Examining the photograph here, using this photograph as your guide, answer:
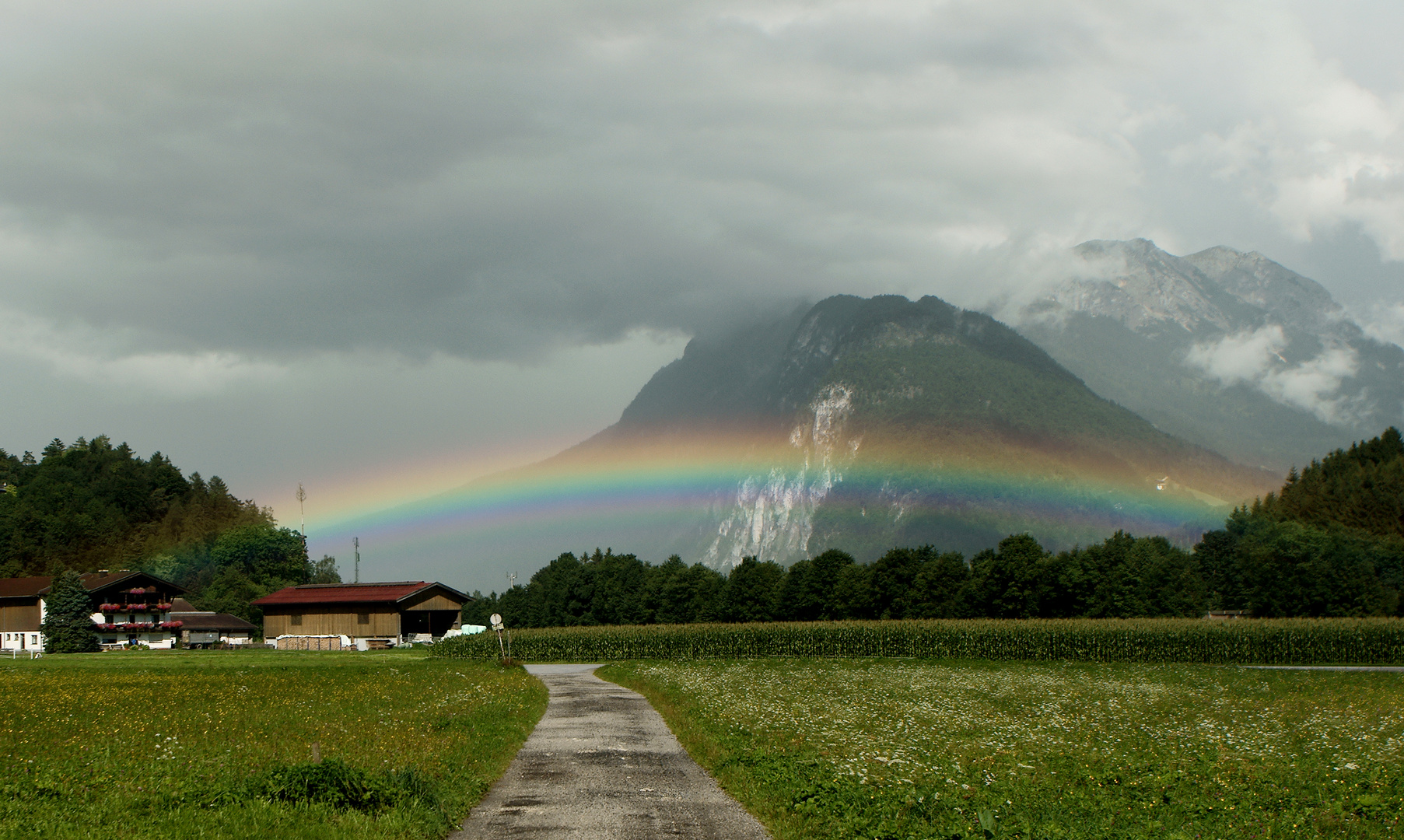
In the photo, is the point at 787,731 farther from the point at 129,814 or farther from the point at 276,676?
the point at 276,676

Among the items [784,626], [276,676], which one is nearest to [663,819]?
[276,676]

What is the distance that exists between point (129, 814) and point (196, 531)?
201m

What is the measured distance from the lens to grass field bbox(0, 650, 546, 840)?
14.1 m

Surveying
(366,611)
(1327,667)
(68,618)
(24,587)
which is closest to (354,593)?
(366,611)

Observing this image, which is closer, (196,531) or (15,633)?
(15,633)

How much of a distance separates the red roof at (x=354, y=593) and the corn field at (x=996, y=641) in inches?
1198

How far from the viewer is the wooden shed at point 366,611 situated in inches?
4250

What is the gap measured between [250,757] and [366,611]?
9407cm

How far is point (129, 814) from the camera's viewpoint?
46.4 ft

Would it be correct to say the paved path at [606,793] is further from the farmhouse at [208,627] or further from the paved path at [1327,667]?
the farmhouse at [208,627]

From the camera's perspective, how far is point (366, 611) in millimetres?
108188

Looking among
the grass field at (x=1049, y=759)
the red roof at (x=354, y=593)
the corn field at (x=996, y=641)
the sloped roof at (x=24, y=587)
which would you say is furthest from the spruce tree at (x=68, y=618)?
the grass field at (x=1049, y=759)

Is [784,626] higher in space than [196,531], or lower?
lower

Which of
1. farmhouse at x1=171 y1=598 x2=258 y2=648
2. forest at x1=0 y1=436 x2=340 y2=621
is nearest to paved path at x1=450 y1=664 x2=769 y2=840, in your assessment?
farmhouse at x1=171 y1=598 x2=258 y2=648
